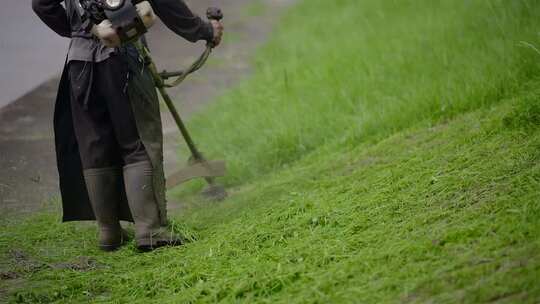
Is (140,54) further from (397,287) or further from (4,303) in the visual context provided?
(397,287)

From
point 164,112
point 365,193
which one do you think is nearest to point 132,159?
point 365,193

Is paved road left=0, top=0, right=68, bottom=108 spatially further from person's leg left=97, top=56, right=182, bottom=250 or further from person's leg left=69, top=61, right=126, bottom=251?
person's leg left=97, top=56, right=182, bottom=250

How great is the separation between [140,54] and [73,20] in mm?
371

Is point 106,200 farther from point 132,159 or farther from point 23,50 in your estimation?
point 23,50

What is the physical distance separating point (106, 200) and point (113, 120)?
43 centimetres

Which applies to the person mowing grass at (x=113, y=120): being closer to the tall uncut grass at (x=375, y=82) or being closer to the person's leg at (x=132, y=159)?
the person's leg at (x=132, y=159)

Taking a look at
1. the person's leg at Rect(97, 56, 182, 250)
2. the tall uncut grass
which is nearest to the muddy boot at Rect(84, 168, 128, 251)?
the person's leg at Rect(97, 56, 182, 250)

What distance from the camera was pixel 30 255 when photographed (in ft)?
13.7

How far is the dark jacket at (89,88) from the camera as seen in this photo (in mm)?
4016

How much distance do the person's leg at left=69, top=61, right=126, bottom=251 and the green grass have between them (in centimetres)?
18

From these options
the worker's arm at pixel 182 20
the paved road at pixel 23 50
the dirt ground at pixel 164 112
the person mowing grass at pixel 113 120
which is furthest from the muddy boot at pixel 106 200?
the paved road at pixel 23 50

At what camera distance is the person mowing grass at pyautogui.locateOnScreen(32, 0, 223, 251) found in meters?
3.99

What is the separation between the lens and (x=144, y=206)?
13.3ft

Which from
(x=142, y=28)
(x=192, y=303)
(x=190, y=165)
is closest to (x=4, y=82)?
(x=190, y=165)
